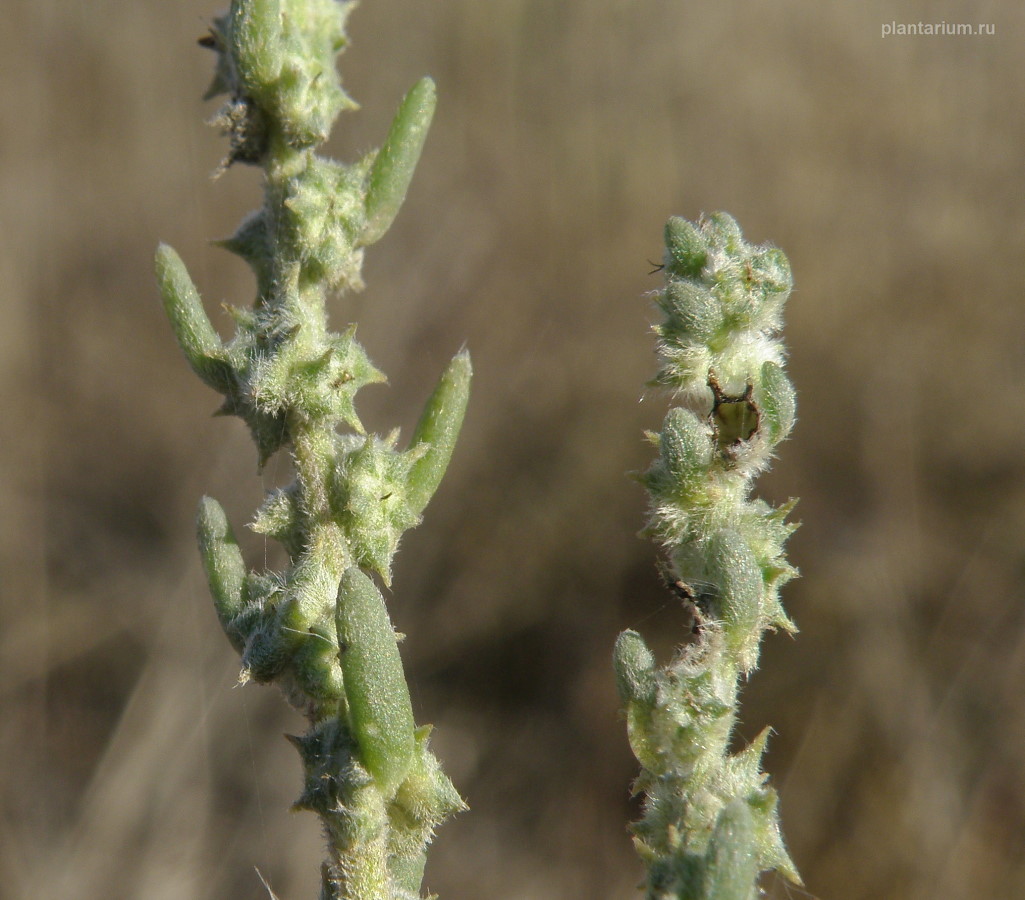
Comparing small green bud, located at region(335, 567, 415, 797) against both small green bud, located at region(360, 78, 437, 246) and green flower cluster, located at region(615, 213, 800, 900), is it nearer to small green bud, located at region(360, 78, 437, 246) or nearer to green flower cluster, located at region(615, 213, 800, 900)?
green flower cluster, located at region(615, 213, 800, 900)

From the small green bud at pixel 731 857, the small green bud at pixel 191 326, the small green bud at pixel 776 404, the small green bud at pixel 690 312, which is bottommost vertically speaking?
the small green bud at pixel 731 857

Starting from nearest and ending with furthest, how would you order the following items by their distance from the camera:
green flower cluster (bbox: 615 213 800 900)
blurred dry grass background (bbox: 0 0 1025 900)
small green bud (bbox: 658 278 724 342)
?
green flower cluster (bbox: 615 213 800 900)
small green bud (bbox: 658 278 724 342)
blurred dry grass background (bbox: 0 0 1025 900)

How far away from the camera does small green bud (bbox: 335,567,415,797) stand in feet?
3.45

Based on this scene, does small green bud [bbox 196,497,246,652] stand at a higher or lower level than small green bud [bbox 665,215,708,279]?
lower

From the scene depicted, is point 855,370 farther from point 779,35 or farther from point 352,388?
point 352,388

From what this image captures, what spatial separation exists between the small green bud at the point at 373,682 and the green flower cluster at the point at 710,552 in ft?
0.90

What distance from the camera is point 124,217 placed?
7055 millimetres

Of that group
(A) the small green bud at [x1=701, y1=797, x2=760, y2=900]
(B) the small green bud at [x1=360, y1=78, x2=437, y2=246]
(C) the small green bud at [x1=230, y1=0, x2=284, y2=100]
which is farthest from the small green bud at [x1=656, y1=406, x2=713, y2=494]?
(C) the small green bud at [x1=230, y1=0, x2=284, y2=100]

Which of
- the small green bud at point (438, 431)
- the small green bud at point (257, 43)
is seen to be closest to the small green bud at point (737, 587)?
the small green bud at point (438, 431)

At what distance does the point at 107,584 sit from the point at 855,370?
16.9 ft

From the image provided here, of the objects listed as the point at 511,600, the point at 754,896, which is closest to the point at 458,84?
the point at 511,600

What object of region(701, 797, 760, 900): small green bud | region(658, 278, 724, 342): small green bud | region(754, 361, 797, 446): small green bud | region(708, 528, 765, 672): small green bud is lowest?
region(701, 797, 760, 900): small green bud

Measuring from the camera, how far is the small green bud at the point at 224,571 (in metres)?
1.31
